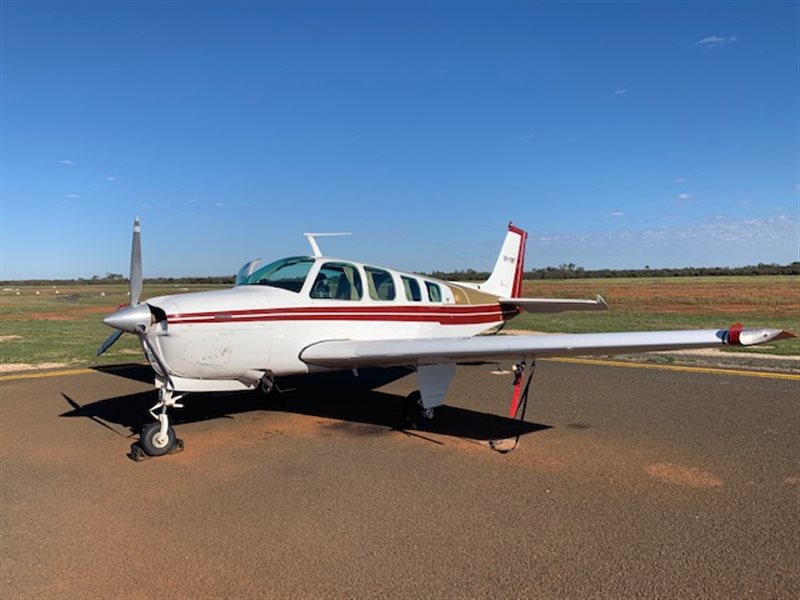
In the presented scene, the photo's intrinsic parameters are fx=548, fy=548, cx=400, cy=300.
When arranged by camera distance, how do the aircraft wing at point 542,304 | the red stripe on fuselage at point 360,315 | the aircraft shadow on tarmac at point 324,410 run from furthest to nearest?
the aircraft wing at point 542,304
the aircraft shadow on tarmac at point 324,410
the red stripe on fuselage at point 360,315

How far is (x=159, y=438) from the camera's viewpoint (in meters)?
6.15

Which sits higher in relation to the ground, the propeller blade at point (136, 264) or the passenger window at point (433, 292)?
the propeller blade at point (136, 264)

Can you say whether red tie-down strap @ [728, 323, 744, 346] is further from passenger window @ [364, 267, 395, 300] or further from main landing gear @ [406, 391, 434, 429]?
passenger window @ [364, 267, 395, 300]

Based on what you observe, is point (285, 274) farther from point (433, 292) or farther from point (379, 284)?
point (433, 292)

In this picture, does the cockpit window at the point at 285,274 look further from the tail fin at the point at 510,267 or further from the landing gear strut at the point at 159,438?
the tail fin at the point at 510,267

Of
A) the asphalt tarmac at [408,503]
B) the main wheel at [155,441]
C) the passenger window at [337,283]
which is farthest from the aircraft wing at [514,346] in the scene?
the main wheel at [155,441]

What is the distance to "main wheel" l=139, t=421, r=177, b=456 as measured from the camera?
6066 millimetres

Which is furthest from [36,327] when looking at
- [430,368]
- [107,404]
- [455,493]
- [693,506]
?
[693,506]

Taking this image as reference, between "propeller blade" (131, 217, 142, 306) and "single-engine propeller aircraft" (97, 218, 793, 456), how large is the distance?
0.01 metres

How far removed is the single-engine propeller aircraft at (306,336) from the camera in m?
5.76

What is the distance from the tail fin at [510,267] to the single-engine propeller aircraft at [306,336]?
357 cm

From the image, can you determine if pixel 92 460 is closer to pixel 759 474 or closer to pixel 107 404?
pixel 107 404

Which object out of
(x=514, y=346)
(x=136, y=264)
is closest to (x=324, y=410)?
(x=136, y=264)

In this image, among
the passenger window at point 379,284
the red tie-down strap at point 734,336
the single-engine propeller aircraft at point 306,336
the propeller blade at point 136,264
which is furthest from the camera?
the passenger window at point 379,284
